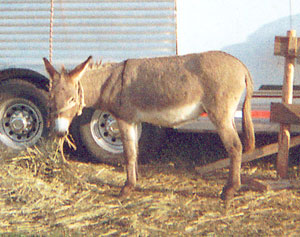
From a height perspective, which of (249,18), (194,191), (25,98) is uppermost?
(249,18)

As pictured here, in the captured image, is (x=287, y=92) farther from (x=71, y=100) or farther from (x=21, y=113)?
(x=21, y=113)

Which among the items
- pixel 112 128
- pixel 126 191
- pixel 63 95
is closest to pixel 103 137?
pixel 112 128

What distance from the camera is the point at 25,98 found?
5.73 metres

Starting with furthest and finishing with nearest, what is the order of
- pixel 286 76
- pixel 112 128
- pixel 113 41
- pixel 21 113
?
pixel 21 113
pixel 112 128
pixel 113 41
pixel 286 76

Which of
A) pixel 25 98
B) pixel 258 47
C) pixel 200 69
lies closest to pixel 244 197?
pixel 200 69

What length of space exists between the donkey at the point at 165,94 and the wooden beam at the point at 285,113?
1.10ft

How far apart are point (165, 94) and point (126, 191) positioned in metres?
1.04

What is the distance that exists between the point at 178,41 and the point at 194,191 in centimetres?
174

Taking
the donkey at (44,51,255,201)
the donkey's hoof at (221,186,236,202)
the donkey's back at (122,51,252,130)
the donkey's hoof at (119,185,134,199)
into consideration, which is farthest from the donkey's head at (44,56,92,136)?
the donkey's hoof at (221,186,236,202)

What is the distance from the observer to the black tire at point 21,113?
5707 mm

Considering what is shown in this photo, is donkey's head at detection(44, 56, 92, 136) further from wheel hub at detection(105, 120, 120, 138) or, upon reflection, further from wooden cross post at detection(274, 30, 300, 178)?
wooden cross post at detection(274, 30, 300, 178)

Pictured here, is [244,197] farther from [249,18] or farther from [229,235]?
[249,18]

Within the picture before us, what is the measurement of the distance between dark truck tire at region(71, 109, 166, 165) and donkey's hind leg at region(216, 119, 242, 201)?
144 centimetres

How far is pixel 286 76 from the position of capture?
464 centimetres
